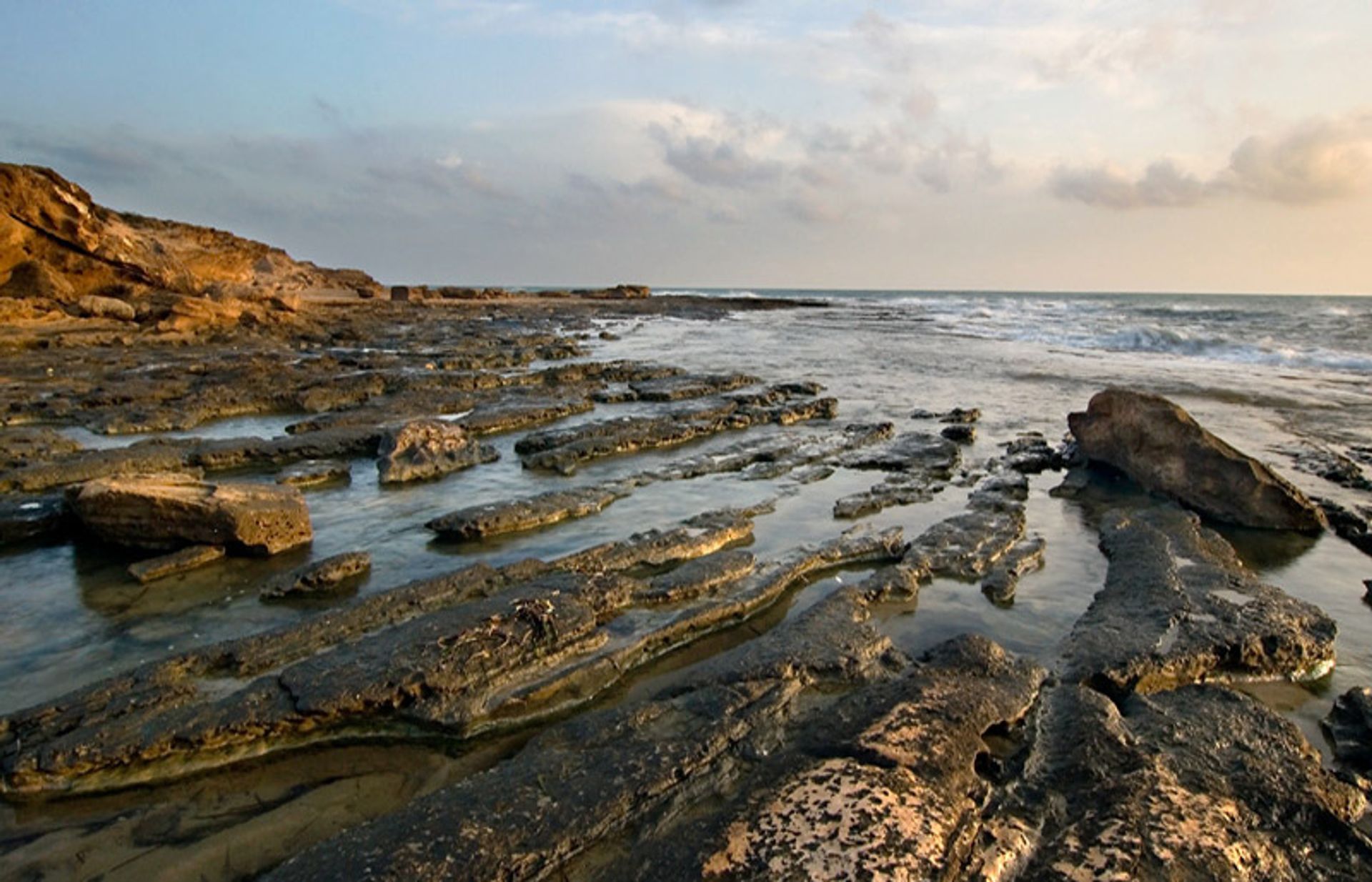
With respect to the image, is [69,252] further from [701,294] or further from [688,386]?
[701,294]

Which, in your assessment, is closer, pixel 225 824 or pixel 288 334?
pixel 225 824

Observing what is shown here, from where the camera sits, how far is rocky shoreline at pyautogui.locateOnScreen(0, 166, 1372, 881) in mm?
2418

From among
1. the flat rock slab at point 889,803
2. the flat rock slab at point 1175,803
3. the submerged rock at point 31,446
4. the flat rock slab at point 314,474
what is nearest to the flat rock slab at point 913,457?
the flat rock slab at point 1175,803

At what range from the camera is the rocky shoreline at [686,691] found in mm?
2418

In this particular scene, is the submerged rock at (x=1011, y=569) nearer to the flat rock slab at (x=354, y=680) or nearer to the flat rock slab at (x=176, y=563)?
the flat rock slab at (x=354, y=680)

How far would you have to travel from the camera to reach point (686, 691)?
11.5ft

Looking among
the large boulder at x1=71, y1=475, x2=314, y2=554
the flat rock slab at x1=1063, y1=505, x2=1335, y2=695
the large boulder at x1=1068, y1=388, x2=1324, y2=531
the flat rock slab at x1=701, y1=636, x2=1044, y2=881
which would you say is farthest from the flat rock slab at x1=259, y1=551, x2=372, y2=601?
the large boulder at x1=1068, y1=388, x2=1324, y2=531

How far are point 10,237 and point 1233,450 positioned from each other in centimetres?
2987

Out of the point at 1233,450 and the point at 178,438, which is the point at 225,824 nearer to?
the point at 178,438

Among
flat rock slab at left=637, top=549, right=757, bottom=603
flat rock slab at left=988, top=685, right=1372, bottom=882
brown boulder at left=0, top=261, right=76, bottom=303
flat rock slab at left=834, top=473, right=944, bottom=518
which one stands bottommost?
flat rock slab at left=834, top=473, right=944, bottom=518

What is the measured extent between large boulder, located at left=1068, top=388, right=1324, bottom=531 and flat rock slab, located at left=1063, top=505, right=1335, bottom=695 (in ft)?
5.00

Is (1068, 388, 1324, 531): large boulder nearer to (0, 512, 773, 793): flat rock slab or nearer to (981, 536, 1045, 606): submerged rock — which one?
(981, 536, 1045, 606): submerged rock

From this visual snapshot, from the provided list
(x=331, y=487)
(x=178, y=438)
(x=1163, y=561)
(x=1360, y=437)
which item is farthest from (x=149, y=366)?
(x=1360, y=437)

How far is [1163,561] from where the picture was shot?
207 inches
